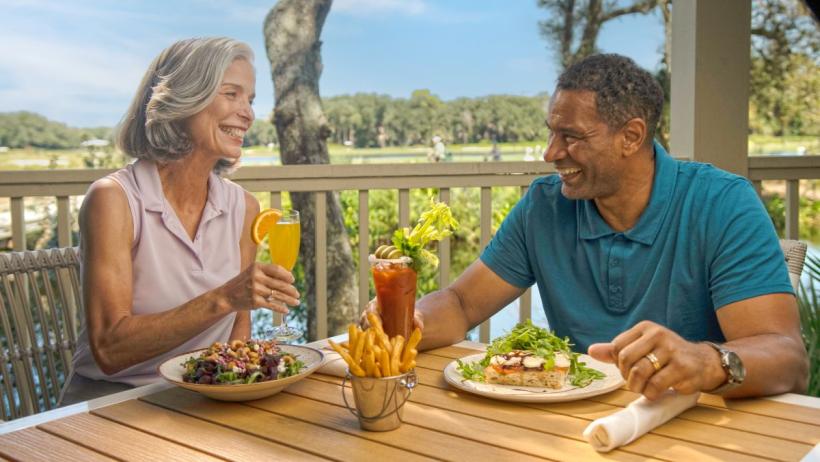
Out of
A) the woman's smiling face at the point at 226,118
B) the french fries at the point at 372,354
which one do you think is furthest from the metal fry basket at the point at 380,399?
the woman's smiling face at the point at 226,118

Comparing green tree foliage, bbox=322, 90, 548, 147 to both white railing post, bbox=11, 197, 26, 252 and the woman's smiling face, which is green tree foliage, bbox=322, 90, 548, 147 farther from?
the woman's smiling face

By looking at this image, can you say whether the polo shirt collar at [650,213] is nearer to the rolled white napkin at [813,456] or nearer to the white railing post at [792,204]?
the rolled white napkin at [813,456]

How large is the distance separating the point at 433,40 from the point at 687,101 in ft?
17.4

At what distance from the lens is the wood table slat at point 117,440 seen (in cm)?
120

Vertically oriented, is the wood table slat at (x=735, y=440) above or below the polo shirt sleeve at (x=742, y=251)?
below

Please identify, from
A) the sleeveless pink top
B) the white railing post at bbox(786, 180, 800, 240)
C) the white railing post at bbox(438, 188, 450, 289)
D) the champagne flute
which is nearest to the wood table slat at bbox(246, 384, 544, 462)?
the champagne flute

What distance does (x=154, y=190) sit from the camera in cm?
210

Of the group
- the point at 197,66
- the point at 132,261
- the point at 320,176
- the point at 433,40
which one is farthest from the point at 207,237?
the point at 433,40

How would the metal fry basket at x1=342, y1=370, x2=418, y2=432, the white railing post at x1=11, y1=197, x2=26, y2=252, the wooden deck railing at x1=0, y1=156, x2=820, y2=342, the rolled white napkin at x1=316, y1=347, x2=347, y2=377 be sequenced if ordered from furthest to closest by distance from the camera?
1. the wooden deck railing at x1=0, y1=156, x2=820, y2=342
2. the white railing post at x1=11, y1=197, x2=26, y2=252
3. the rolled white napkin at x1=316, y1=347, x2=347, y2=377
4. the metal fry basket at x1=342, y1=370, x2=418, y2=432

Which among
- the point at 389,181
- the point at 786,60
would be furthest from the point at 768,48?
the point at 389,181

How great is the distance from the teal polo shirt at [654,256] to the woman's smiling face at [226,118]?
0.74m

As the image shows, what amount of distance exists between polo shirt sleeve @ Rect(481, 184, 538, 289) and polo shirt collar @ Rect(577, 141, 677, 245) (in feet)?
0.50

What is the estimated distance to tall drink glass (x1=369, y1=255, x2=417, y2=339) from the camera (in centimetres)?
147

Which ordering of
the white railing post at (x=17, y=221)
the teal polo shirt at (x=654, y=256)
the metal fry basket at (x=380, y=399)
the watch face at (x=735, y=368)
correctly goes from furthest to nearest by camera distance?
the white railing post at (x=17, y=221) < the teal polo shirt at (x=654, y=256) < the watch face at (x=735, y=368) < the metal fry basket at (x=380, y=399)
